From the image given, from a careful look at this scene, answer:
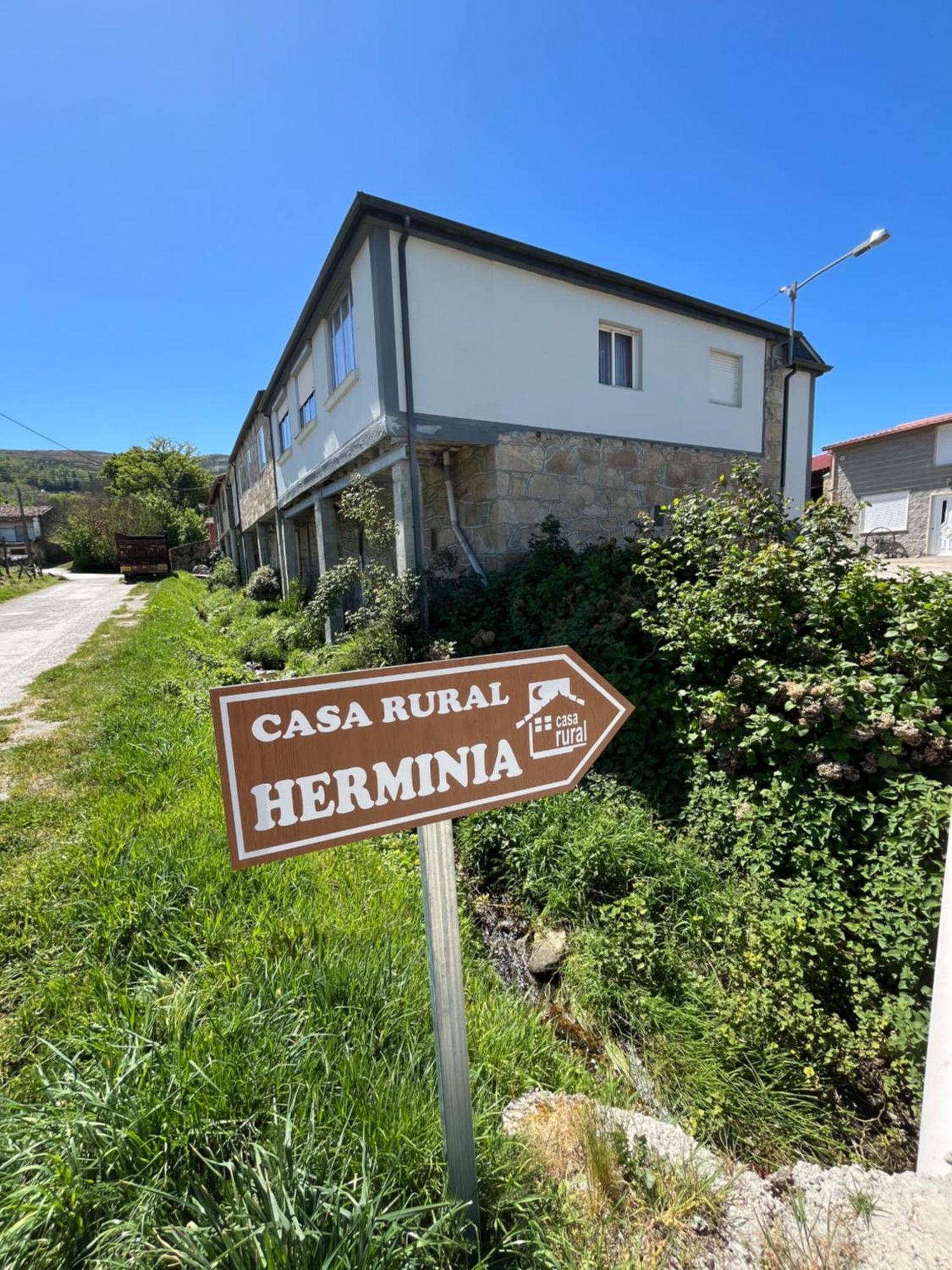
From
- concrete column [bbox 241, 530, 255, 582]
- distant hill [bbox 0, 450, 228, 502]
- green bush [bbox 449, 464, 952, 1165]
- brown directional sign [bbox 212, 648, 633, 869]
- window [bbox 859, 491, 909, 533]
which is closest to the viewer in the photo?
brown directional sign [bbox 212, 648, 633, 869]

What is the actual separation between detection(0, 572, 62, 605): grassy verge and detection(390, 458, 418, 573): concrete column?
52.3 feet

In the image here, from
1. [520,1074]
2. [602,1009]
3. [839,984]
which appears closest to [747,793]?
[839,984]

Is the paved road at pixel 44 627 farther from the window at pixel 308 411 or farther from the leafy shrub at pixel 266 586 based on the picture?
the window at pixel 308 411

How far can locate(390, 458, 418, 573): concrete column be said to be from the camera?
696 centimetres

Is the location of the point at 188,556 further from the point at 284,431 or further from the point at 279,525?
the point at 284,431

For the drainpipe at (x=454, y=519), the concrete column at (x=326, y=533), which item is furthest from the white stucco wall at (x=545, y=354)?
the concrete column at (x=326, y=533)

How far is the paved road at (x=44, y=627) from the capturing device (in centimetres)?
737

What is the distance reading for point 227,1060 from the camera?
1.53 m

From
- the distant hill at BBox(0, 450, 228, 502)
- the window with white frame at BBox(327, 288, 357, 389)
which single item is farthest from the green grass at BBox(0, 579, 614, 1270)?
the distant hill at BBox(0, 450, 228, 502)

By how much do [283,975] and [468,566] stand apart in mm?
6272

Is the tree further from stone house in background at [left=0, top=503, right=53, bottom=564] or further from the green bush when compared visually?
the green bush

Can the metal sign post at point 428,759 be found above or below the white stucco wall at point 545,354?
below

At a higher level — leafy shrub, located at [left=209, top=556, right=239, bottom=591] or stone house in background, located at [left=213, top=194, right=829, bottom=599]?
stone house in background, located at [left=213, top=194, right=829, bottom=599]

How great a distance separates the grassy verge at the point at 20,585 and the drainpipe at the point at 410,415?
16.2 m
